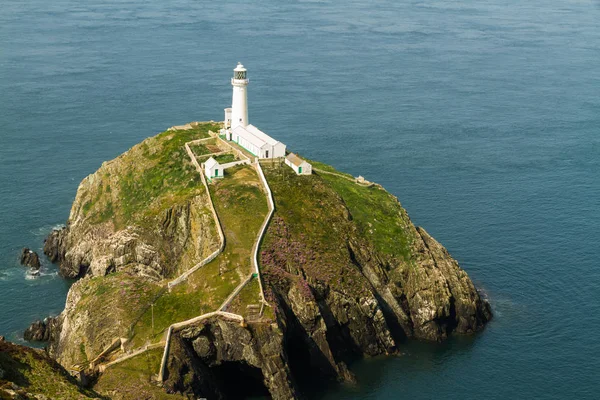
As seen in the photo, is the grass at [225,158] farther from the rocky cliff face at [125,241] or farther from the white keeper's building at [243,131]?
the rocky cliff face at [125,241]

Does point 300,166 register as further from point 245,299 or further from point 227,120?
point 245,299

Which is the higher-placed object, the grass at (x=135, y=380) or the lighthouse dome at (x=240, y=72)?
the lighthouse dome at (x=240, y=72)

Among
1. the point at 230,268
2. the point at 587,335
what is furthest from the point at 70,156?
the point at 587,335

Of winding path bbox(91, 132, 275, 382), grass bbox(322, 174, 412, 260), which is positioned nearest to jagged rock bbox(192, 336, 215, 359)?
winding path bbox(91, 132, 275, 382)

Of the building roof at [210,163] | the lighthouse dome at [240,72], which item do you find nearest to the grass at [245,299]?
the building roof at [210,163]

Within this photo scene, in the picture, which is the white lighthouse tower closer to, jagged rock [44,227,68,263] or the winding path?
the winding path

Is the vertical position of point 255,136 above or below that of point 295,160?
above

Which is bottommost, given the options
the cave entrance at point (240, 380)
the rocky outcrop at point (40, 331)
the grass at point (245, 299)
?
the rocky outcrop at point (40, 331)

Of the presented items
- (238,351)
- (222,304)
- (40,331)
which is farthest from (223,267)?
(40,331)
